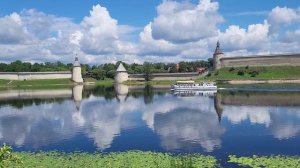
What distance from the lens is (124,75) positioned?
130000mm

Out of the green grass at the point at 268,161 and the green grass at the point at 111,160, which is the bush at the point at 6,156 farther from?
the green grass at the point at 268,161

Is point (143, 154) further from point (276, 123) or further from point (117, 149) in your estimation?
point (276, 123)

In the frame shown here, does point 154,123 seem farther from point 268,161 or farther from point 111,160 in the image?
point 268,161

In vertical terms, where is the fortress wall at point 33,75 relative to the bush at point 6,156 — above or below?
below

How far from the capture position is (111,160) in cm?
1972

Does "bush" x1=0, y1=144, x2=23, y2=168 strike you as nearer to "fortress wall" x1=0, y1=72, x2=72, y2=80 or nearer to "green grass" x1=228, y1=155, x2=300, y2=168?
"green grass" x1=228, y1=155, x2=300, y2=168

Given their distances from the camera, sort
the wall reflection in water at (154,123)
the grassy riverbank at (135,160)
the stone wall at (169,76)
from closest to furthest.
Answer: the grassy riverbank at (135,160) → the wall reflection in water at (154,123) → the stone wall at (169,76)

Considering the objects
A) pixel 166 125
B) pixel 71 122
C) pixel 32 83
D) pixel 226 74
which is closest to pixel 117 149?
pixel 166 125

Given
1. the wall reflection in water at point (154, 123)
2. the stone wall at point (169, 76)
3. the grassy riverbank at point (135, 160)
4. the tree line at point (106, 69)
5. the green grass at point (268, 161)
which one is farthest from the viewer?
the tree line at point (106, 69)

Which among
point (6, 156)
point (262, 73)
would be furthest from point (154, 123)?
point (262, 73)

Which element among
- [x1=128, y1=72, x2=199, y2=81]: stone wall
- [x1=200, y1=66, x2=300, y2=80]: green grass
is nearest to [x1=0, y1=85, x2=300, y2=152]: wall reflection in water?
[x1=200, y1=66, x2=300, y2=80]: green grass

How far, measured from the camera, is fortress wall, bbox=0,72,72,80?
422 ft

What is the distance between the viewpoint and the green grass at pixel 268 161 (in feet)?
59.3

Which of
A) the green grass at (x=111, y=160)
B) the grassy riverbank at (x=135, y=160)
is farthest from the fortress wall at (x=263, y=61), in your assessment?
the green grass at (x=111, y=160)
